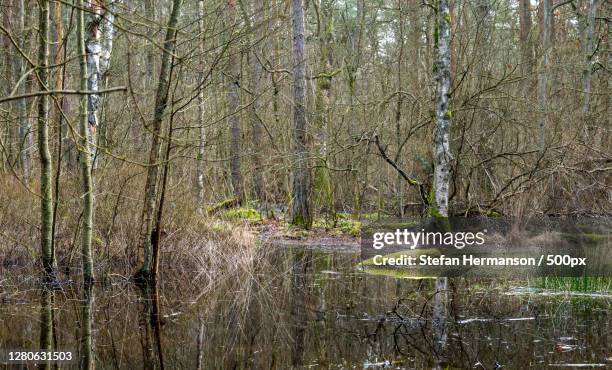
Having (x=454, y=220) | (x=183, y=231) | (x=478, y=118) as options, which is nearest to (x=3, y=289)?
(x=183, y=231)

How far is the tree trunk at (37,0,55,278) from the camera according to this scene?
7.59 meters

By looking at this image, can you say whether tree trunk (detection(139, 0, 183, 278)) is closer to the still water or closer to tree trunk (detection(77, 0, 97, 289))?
the still water

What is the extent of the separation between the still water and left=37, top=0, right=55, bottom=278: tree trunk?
1.64 feet

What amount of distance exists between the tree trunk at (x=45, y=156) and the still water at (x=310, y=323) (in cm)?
50

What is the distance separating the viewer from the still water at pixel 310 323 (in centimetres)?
586

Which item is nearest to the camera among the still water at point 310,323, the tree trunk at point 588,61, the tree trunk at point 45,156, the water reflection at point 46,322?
the still water at point 310,323

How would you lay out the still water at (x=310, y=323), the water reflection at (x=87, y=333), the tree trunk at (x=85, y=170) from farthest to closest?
the tree trunk at (x=85, y=170) → the still water at (x=310, y=323) → the water reflection at (x=87, y=333)

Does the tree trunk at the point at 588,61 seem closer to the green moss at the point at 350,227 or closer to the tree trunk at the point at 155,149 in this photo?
the green moss at the point at 350,227

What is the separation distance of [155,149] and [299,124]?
7.06m

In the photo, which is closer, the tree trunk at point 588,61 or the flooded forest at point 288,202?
the flooded forest at point 288,202

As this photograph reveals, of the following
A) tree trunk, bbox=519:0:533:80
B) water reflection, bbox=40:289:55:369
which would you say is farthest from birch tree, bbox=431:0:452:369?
water reflection, bbox=40:289:55:369

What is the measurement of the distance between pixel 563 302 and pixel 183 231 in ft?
16.7

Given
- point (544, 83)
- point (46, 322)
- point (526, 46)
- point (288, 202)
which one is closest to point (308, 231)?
point (288, 202)

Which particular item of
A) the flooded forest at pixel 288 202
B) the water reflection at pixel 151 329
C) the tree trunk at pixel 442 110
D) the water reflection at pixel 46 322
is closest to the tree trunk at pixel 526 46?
the flooded forest at pixel 288 202
